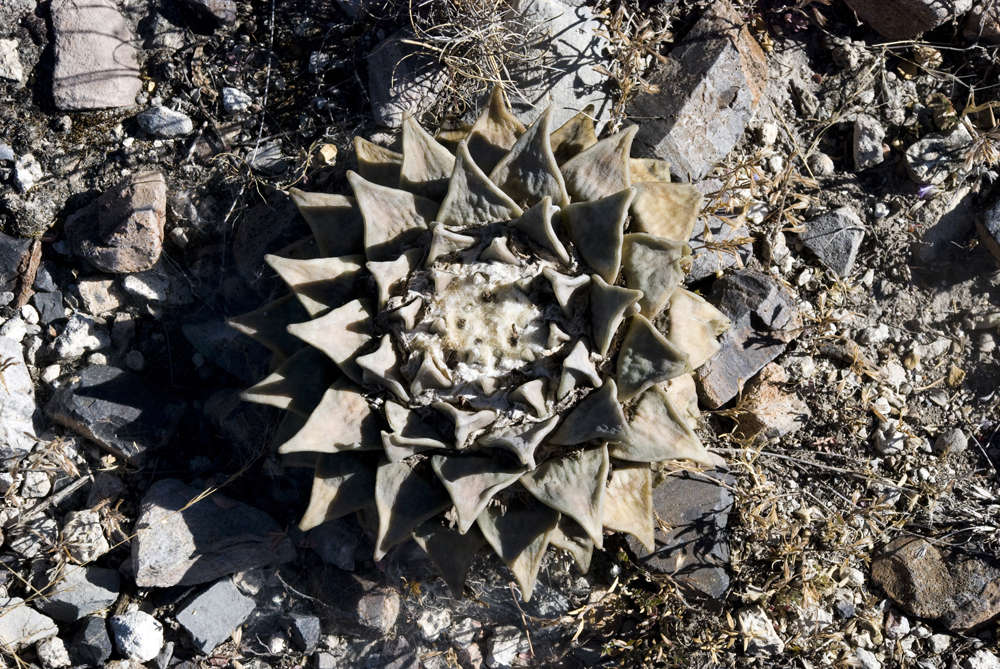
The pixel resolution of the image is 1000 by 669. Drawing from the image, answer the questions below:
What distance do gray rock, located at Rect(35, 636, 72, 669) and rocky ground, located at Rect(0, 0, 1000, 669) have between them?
0.05 feet

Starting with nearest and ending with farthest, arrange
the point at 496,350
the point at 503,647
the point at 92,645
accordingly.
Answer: the point at 496,350 → the point at 92,645 → the point at 503,647

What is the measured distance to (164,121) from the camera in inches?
158

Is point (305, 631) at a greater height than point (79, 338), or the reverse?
point (79, 338)

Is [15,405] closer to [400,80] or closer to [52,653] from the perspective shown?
[52,653]

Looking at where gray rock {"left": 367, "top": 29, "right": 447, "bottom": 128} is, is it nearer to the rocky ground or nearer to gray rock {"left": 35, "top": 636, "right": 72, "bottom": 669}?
the rocky ground

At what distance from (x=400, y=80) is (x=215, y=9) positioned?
110 centimetres

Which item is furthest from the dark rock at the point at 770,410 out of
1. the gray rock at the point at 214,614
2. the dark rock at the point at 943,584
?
the gray rock at the point at 214,614

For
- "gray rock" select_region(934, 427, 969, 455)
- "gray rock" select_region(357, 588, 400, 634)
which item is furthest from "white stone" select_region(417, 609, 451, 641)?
"gray rock" select_region(934, 427, 969, 455)

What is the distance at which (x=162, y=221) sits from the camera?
3910 mm

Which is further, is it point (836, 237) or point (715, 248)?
point (836, 237)

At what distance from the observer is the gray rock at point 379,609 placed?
12.4 ft

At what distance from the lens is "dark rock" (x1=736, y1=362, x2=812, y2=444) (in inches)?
151

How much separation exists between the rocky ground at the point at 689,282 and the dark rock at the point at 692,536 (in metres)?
0.02

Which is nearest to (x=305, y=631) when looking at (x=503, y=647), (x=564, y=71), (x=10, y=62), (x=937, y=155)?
(x=503, y=647)
